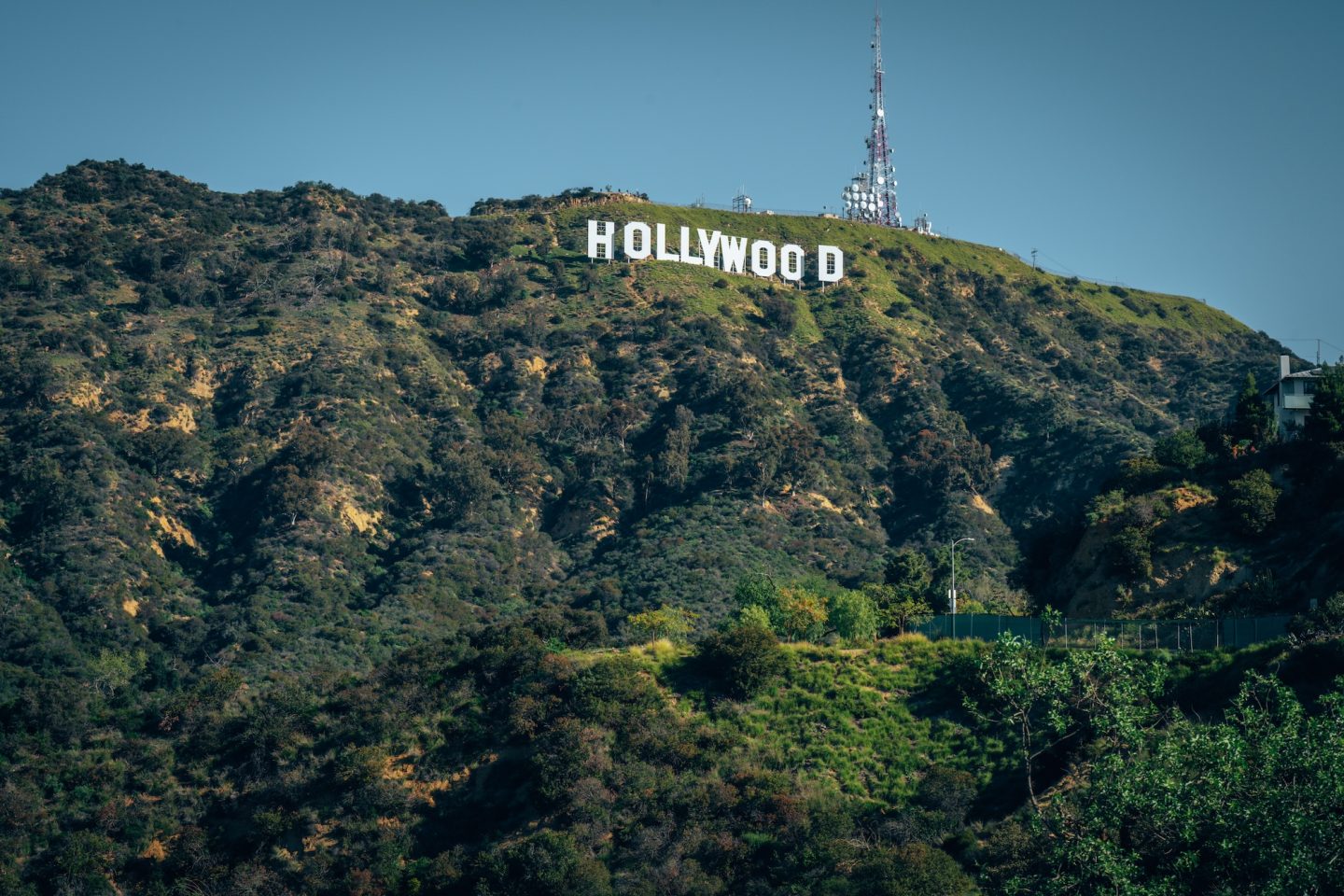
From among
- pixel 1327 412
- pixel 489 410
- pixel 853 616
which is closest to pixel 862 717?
pixel 853 616

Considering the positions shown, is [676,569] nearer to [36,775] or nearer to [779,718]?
[779,718]

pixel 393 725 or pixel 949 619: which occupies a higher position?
pixel 949 619

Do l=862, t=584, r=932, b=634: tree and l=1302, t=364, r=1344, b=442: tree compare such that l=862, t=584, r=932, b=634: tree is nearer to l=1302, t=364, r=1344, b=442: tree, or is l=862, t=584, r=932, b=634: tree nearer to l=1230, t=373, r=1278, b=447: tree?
l=1230, t=373, r=1278, b=447: tree

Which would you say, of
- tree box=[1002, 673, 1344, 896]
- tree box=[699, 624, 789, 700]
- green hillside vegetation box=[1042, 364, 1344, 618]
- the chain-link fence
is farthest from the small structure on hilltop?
tree box=[1002, 673, 1344, 896]

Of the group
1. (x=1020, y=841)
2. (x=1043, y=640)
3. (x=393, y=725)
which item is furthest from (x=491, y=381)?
(x=1020, y=841)

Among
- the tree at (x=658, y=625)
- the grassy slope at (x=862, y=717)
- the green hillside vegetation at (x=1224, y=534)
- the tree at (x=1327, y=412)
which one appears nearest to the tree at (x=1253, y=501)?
the green hillside vegetation at (x=1224, y=534)

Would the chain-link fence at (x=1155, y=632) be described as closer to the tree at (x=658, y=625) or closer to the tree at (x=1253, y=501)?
the tree at (x=1253, y=501)

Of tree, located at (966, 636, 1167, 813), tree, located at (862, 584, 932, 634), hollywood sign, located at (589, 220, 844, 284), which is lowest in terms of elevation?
tree, located at (966, 636, 1167, 813)

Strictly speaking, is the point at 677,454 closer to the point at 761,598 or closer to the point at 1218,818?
the point at 761,598
